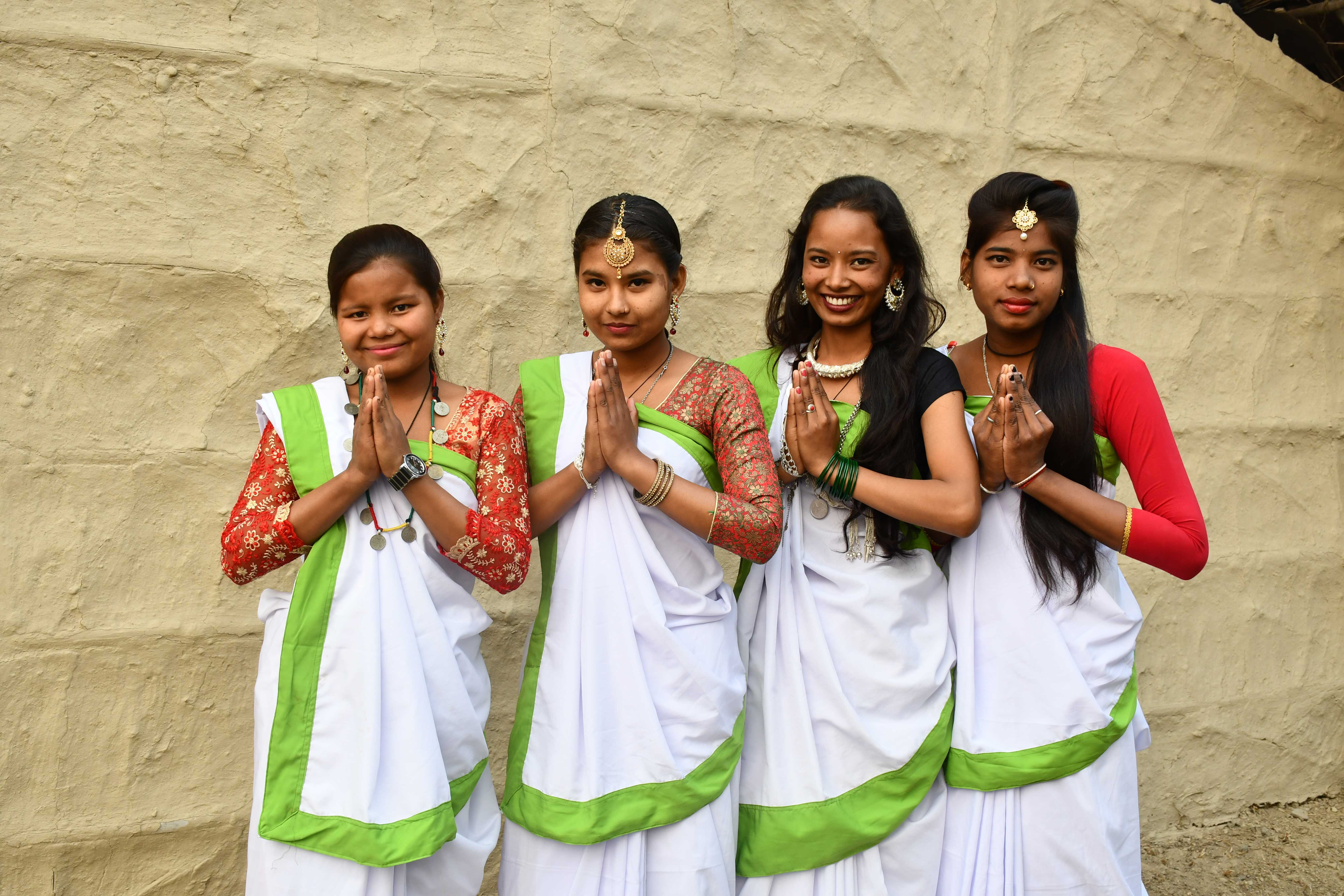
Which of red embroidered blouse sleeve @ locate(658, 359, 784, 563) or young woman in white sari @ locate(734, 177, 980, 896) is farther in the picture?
young woman in white sari @ locate(734, 177, 980, 896)

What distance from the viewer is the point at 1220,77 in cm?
414

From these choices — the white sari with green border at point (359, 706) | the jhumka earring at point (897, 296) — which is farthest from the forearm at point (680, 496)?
the jhumka earring at point (897, 296)

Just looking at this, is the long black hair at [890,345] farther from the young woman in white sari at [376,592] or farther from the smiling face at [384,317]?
the smiling face at [384,317]

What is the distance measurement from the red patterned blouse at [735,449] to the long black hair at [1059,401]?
2.06ft

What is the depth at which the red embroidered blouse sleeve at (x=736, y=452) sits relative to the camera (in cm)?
235

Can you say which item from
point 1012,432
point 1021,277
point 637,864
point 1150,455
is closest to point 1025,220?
point 1021,277

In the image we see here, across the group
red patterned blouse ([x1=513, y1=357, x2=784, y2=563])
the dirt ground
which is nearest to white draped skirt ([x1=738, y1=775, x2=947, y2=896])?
red patterned blouse ([x1=513, y1=357, x2=784, y2=563])

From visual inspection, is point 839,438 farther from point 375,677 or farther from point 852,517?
point 375,677

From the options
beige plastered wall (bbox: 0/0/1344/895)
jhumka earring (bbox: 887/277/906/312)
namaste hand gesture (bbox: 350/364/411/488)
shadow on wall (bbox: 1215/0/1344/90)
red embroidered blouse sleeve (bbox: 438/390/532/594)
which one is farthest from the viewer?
shadow on wall (bbox: 1215/0/1344/90)

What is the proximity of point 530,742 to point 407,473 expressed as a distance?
2.28 ft

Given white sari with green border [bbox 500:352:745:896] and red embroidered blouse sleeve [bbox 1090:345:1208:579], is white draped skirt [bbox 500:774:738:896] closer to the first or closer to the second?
white sari with green border [bbox 500:352:745:896]

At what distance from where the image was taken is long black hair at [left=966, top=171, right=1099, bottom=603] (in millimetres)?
2533

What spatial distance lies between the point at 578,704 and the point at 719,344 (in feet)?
5.21

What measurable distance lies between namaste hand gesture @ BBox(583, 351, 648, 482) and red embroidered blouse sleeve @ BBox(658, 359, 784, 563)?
0.19 m
